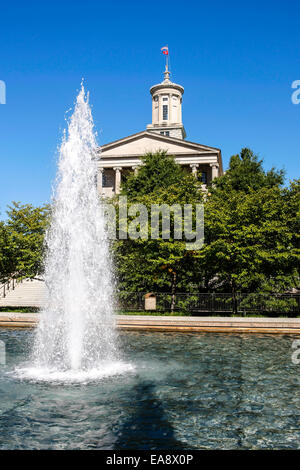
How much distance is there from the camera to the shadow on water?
7195 mm

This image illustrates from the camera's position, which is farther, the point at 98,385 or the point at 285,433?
the point at 98,385

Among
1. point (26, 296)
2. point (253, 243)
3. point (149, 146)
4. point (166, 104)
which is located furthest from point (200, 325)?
point (166, 104)

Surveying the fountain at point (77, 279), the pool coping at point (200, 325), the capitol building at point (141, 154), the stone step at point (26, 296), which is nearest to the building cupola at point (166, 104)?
the capitol building at point (141, 154)

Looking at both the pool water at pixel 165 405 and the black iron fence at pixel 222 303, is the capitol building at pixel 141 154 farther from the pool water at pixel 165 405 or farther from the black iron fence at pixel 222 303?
the pool water at pixel 165 405

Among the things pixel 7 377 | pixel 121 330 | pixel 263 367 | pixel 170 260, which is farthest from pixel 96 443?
pixel 170 260

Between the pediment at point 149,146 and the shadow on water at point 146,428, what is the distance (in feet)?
167

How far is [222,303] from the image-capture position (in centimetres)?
2630

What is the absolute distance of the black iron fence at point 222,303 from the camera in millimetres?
25766

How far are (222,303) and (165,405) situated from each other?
17.6 meters

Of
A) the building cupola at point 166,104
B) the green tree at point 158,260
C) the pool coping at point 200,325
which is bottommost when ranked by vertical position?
the pool coping at point 200,325

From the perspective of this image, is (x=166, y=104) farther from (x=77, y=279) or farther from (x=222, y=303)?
(x=77, y=279)

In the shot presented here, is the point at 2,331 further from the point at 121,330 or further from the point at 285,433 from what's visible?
the point at 285,433

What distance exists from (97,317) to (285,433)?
9.16 m

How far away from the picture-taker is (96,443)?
723 cm
